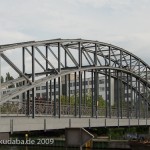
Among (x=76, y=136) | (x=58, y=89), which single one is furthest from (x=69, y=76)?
(x=76, y=136)

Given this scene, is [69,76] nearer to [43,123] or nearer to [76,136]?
[43,123]

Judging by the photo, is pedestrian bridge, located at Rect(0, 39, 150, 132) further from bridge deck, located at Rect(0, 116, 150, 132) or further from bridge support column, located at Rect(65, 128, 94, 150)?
bridge support column, located at Rect(65, 128, 94, 150)

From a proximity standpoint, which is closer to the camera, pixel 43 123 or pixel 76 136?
pixel 76 136

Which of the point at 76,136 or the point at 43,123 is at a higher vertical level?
the point at 76,136

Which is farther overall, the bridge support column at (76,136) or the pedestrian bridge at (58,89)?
the pedestrian bridge at (58,89)

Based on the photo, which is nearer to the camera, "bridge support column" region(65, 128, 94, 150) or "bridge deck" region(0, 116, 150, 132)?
"bridge support column" region(65, 128, 94, 150)

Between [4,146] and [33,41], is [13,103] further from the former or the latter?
[4,146]

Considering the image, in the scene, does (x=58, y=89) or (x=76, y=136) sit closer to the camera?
(x=76, y=136)

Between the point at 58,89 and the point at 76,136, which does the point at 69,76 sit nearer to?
the point at 58,89

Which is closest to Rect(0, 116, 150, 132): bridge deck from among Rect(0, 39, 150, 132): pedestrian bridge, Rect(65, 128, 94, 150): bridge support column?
Rect(0, 39, 150, 132): pedestrian bridge

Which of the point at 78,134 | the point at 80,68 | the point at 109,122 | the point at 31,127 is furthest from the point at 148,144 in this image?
the point at 78,134

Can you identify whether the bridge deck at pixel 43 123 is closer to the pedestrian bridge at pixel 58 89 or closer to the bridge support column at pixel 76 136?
the pedestrian bridge at pixel 58 89

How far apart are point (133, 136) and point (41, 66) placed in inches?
1523

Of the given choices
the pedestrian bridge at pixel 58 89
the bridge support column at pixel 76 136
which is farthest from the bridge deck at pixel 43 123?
the bridge support column at pixel 76 136
